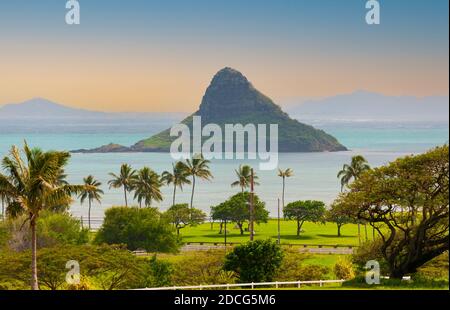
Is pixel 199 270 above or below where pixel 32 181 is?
→ below

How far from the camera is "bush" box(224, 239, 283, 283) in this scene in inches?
1583

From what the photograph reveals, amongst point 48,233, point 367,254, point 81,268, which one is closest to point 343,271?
point 367,254

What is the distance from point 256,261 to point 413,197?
11.6 m

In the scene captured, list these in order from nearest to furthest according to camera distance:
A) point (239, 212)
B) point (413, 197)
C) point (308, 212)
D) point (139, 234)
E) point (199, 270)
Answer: point (413, 197)
point (199, 270)
point (139, 234)
point (308, 212)
point (239, 212)

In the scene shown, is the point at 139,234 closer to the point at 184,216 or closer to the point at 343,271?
the point at 184,216

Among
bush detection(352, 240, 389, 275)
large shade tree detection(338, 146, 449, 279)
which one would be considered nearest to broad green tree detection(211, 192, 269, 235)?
bush detection(352, 240, 389, 275)

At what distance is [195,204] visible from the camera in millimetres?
176500

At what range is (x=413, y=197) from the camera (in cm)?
3122

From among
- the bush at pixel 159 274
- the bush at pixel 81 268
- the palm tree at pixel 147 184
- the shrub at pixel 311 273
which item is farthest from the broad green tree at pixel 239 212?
the shrub at pixel 311 273

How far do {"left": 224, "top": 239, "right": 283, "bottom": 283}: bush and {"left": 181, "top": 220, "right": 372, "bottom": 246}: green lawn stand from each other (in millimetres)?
51603

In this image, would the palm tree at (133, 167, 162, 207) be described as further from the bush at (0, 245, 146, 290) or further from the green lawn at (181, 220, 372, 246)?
the bush at (0, 245, 146, 290)

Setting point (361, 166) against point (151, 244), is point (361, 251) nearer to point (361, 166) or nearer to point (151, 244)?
point (151, 244)
